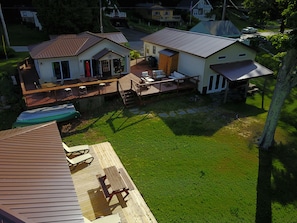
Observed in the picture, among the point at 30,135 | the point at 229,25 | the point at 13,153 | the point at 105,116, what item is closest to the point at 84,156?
the point at 30,135

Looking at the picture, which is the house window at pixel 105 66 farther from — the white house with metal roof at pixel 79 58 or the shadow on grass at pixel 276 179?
the shadow on grass at pixel 276 179

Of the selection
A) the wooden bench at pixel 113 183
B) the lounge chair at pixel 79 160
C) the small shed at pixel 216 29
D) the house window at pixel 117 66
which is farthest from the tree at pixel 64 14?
the wooden bench at pixel 113 183

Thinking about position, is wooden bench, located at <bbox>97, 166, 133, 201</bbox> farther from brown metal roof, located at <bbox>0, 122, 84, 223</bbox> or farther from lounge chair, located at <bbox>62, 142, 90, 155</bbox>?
brown metal roof, located at <bbox>0, 122, 84, 223</bbox>

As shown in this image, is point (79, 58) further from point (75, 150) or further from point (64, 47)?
point (75, 150)

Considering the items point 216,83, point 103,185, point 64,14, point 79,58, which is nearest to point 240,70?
point 216,83

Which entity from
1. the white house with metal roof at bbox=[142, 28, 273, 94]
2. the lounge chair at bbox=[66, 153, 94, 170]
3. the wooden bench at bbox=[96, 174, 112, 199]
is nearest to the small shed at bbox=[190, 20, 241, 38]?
the white house with metal roof at bbox=[142, 28, 273, 94]

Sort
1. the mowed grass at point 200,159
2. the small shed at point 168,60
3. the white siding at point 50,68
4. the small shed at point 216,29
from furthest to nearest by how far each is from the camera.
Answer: the small shed at point 216,29 < the small shed at point 168,60 < the white siding at point 50,68 < the mowed grass at point 200,159
